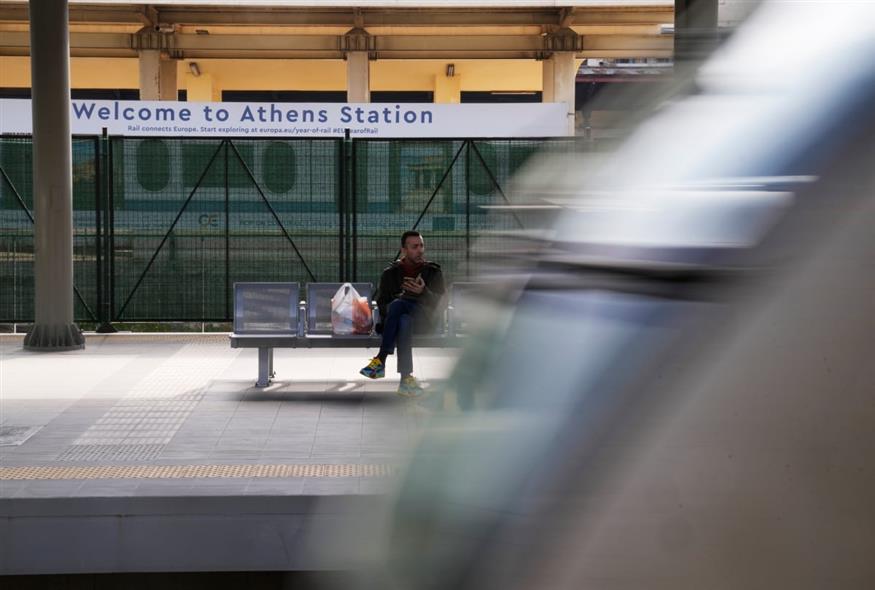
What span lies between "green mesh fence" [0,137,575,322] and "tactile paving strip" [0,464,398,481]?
712cm

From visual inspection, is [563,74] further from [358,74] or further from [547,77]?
[358,74]

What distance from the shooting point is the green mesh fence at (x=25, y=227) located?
1345 cm

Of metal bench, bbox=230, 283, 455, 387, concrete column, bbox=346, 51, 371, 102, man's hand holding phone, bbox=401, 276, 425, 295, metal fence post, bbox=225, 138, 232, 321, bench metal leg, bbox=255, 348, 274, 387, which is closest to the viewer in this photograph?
man's hand holding phone, bbox=401, 276, 425, 295

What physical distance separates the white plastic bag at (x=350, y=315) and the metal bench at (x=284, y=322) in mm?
61

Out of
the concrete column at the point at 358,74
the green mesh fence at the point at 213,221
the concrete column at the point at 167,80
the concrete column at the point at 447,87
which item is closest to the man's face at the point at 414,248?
the green mesh fence at the point at 213,221

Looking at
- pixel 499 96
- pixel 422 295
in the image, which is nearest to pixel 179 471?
pixel 422 295

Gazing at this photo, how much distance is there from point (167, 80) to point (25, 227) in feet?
60.6

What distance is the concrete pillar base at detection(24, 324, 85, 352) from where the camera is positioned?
12281mm

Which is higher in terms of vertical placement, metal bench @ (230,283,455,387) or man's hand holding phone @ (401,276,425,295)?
man's hand holding phone @ (401,276,425,295)

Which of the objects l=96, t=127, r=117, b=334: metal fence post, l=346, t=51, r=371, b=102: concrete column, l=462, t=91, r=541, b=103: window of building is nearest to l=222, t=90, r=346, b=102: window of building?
l=462, t=91, r=541, b=103: window of building

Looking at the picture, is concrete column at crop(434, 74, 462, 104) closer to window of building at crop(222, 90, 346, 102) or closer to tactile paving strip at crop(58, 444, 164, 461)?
window of building at crop(222, 90, 346, 102)

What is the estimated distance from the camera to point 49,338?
40.4 feet

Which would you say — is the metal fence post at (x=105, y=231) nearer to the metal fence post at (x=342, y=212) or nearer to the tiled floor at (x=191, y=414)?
the tiled floor at (x=191, y=414)

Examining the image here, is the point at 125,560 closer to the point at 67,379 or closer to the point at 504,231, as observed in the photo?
the point at 504,231
